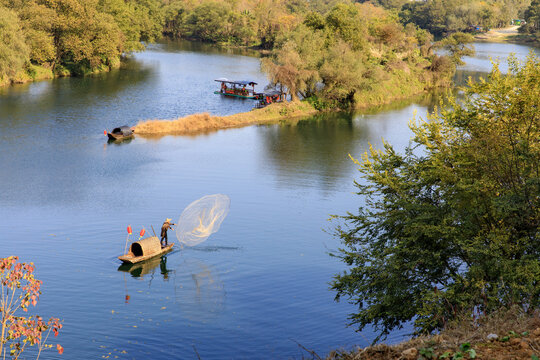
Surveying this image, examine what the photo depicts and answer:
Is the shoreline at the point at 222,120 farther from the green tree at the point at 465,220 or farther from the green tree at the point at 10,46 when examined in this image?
the green tree at the point at 465,220

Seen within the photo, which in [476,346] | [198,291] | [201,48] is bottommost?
[198,291]

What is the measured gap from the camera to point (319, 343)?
24984 millimetres

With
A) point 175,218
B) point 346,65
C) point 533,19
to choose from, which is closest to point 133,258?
point 175,218

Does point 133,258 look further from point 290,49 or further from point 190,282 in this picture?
point 290,49

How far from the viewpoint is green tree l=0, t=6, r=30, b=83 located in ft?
271

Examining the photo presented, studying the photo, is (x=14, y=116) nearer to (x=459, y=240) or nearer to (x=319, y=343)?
(x=319, y=343)

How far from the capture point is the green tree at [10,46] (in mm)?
82688

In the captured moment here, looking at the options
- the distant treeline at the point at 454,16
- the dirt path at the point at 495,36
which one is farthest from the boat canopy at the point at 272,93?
the dirt path at the point at 495,36

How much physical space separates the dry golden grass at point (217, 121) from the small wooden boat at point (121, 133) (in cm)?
228

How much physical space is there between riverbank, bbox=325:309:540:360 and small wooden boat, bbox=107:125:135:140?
49.2 m

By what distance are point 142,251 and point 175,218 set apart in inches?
248

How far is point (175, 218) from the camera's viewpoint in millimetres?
38719

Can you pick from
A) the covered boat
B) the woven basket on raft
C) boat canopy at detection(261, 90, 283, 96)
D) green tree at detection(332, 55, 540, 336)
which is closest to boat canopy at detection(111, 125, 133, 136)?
boat canopy at detection(261, 90, 283, 96)

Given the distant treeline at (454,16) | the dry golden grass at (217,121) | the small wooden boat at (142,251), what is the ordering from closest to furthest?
the small wooden boat at (142,251) < the dry golden grass at (217,121) < the distant treeline at (454,16)
